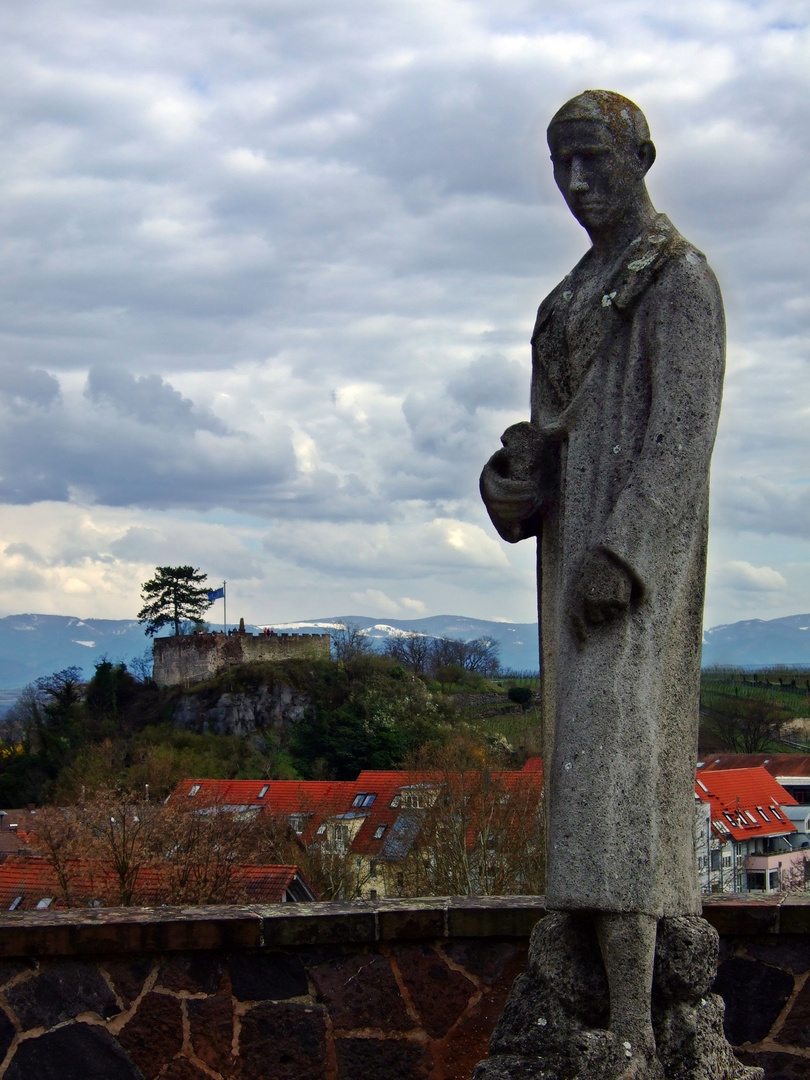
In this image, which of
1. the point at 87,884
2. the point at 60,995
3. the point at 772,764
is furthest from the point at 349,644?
the point at 60,995

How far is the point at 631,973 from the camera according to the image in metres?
2.92

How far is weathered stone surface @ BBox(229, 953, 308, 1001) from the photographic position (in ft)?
14.2

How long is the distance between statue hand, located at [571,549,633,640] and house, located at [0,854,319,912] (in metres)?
14.4

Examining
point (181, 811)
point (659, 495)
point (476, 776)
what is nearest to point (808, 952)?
point (659, 495)

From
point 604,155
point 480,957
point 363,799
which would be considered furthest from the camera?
point 363,799

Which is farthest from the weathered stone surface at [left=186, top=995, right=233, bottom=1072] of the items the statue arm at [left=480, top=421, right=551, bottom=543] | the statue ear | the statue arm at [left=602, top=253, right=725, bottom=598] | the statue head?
the statue ear

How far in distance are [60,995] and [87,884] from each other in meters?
17.9

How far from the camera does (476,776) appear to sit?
37.9 meters

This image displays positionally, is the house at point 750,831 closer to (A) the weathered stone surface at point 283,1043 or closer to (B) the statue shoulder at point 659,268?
(A) the weathered stone surface at point 283,1043

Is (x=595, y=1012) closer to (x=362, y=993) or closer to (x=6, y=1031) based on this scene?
(x=362, y=993)

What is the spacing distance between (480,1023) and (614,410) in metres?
2.23

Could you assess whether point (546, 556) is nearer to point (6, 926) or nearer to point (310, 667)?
point (6, 926)

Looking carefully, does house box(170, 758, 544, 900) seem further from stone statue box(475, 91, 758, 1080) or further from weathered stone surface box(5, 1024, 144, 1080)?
stone statue box(475, 91, 758, 1080)

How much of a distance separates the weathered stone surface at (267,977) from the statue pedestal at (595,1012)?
1.47 metres
